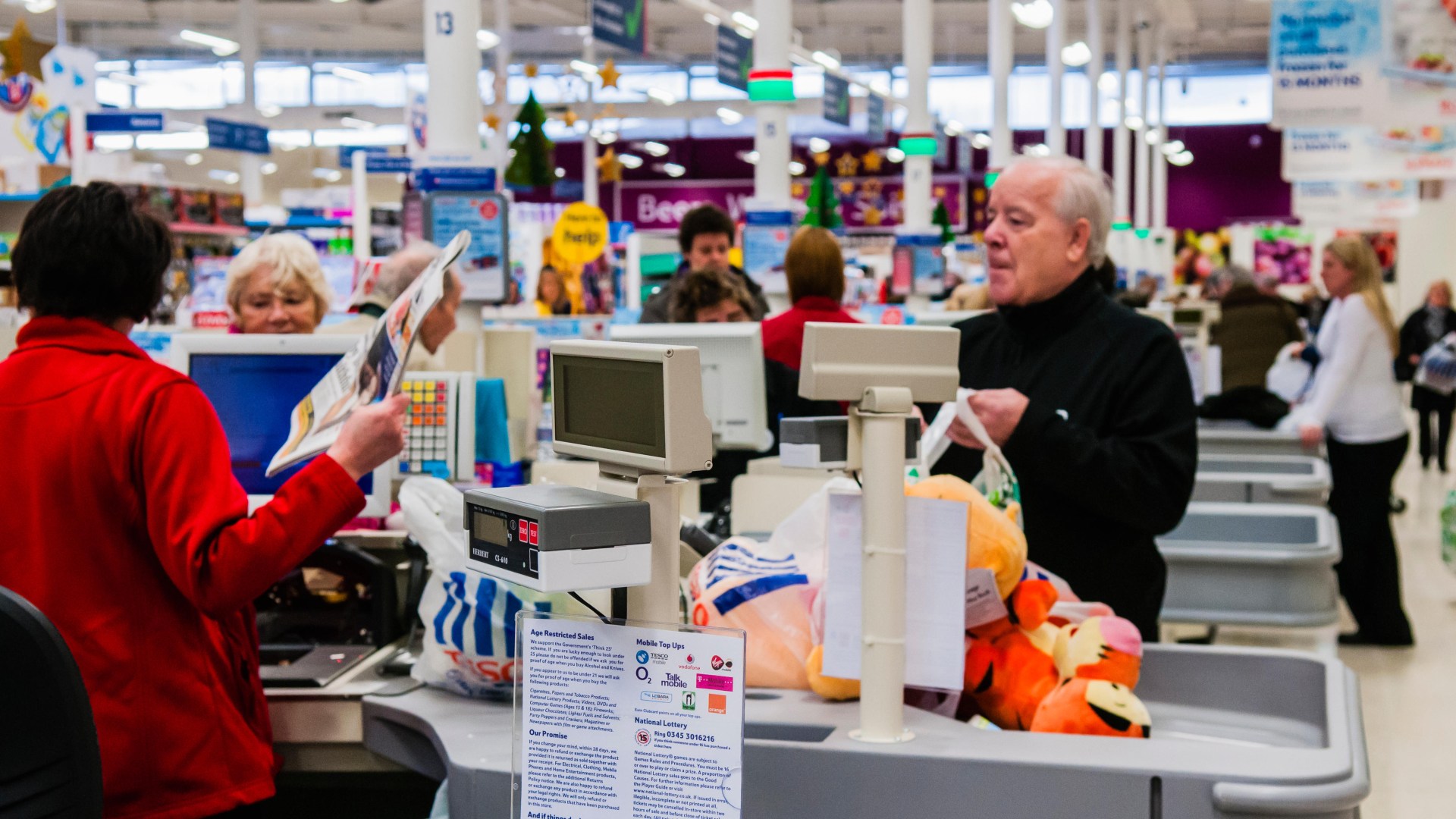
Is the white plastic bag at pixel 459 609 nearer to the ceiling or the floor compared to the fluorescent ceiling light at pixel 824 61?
nearer to the floor

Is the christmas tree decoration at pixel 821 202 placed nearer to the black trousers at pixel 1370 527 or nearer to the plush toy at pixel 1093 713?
the black trousers at pixel 1370 527

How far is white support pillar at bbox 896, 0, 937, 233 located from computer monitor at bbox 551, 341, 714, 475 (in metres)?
12.3

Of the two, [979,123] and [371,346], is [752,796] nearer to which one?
[371,346]

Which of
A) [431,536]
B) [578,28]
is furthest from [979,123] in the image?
A: [431,536]

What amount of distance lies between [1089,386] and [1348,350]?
13.1 feet

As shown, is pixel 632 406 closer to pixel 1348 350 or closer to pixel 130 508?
pixel 130 508

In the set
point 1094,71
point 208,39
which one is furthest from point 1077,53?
point 208,39

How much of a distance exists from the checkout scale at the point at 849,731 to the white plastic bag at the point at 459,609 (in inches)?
2.9

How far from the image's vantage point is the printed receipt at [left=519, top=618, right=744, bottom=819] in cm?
133

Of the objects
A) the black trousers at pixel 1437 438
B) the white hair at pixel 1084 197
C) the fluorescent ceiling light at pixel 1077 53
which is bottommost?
the black trousers at pixel 1437 438

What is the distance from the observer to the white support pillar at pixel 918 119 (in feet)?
44.2

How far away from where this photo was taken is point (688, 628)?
52.9 inches

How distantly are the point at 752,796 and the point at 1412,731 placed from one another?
417cm

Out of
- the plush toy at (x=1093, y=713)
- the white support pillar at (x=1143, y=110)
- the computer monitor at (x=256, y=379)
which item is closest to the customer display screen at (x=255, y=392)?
the computer monitor at (x=256, y=379)
